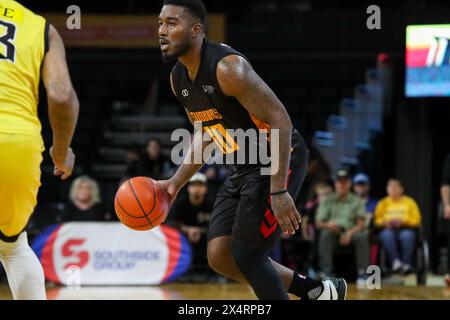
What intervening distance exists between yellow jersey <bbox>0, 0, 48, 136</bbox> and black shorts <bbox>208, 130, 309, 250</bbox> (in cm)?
121

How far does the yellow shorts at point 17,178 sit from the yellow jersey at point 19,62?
0.20 feet

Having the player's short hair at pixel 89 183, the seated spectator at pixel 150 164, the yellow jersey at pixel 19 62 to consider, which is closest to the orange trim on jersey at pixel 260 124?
the yellow jersey at pixel 19 62

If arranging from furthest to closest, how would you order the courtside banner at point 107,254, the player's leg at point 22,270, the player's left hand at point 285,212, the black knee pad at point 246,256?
the courtside banner at point 107,254, the black knee pad at point 246,256, the player's left hand at point 285,212, the player's leg at point 22,270

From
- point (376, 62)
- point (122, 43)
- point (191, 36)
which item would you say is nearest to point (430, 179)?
point (376, 62)

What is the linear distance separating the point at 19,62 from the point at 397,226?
7.10 m

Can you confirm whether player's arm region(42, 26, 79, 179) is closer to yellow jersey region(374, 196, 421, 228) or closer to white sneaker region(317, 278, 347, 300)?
white sneaker region(317, 278, 347, 300)

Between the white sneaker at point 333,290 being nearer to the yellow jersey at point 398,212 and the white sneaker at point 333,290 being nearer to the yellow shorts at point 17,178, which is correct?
the yellow shorts at point 17,178

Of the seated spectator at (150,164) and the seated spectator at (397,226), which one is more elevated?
the seated spectator at (150,164)

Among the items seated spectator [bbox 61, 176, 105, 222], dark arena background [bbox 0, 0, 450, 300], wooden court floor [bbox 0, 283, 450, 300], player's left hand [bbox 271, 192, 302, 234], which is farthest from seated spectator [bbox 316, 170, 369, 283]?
player's left hand [bbox 271, 192, 302, 234]

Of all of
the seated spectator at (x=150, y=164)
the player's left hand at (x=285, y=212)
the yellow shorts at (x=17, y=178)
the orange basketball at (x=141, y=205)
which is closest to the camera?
the yellow shorts at (x=17, y=178)

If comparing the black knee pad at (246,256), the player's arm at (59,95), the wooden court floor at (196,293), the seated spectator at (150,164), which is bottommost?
the wooden court floor at (196,293)

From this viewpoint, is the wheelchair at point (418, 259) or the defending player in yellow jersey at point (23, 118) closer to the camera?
the defending player in yellow jersey at point (23, 118)

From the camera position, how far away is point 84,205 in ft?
31.6

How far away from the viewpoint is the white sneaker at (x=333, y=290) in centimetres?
473
